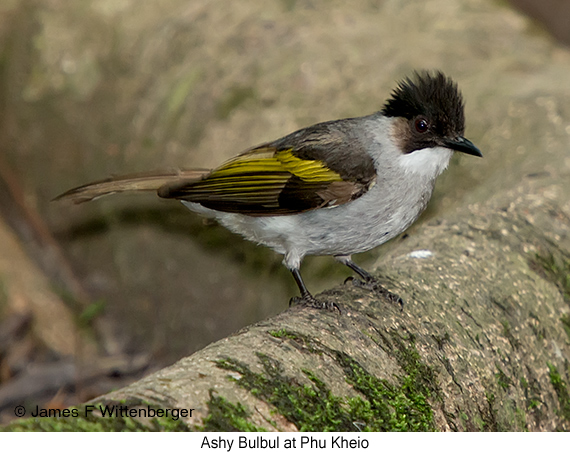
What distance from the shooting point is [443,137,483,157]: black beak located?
10.9 feet

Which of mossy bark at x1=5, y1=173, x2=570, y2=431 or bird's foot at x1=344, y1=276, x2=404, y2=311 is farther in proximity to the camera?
bird's foot at x1=344, y1=276, x2=404, y2=311

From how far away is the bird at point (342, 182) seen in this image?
134 inches

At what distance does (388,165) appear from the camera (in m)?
3.49

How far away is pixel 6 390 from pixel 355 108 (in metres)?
Answer: 3.70

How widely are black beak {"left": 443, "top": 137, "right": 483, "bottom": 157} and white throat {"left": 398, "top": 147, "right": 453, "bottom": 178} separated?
0.11 meters

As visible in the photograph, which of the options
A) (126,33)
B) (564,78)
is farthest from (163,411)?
(126,33)

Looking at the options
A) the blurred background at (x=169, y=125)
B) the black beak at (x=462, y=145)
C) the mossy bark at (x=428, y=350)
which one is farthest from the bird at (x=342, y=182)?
the blurred background at (x=169, y=125)

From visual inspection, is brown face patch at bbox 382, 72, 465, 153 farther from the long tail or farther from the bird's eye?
the long tail

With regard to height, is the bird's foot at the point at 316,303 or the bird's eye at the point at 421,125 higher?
the bird's eye at the point at 421,125

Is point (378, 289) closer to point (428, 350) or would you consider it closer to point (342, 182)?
point (428, 350)

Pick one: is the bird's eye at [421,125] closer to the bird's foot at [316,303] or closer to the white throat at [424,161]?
the white throat at [424,161]

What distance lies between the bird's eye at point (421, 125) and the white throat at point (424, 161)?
0.34 ft

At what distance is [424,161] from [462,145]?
0.76 feet

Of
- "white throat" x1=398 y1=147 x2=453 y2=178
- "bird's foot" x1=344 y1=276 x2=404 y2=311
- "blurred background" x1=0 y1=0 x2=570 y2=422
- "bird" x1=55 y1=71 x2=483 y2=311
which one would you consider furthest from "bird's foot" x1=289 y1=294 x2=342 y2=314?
"blurred background" x1=0 y1=0 x2=570 y2=422
